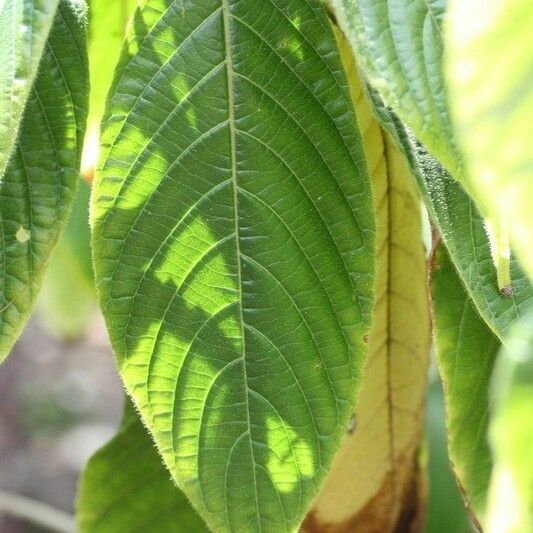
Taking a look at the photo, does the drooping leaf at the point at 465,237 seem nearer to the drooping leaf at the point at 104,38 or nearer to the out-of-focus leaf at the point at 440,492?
the drooping leaf at the point at 104,38

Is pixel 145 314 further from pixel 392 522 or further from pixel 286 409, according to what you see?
pixel 392 522

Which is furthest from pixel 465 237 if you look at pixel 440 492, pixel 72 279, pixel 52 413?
pixel 52 413

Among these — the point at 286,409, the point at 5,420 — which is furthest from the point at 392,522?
the point at 5,420

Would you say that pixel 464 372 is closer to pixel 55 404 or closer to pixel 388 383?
pixel 388 383

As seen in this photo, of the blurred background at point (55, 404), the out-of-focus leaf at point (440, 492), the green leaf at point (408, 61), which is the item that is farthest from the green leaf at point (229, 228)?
the blurred background at point (55, 404)

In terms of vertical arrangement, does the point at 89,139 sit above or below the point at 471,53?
above
